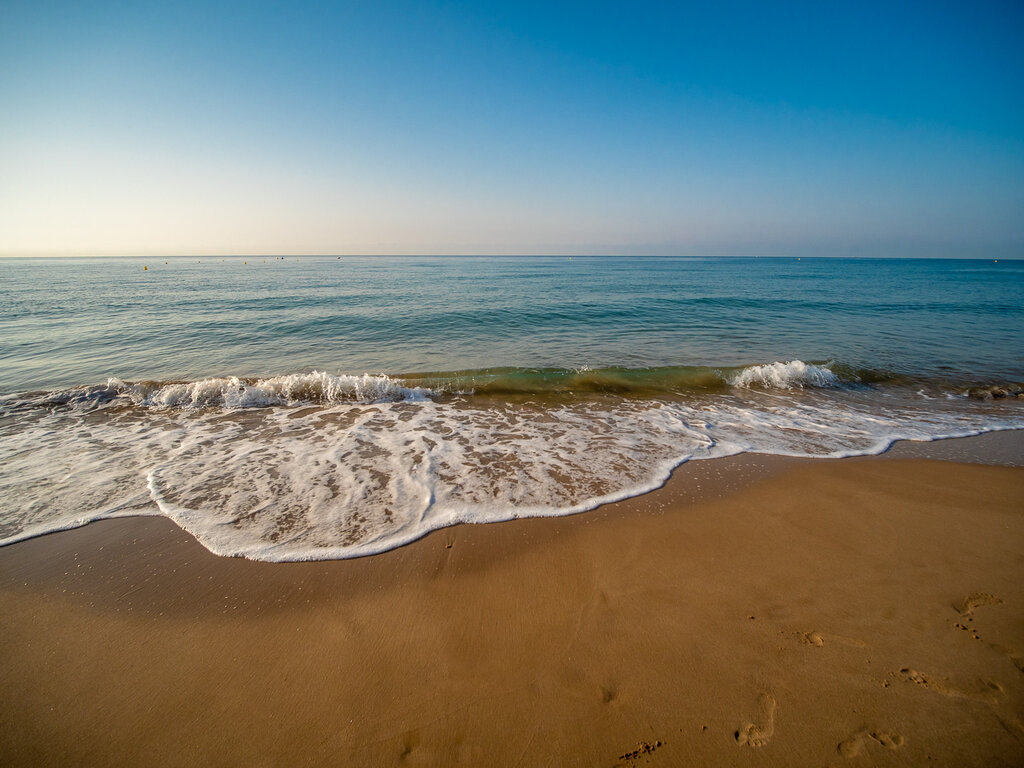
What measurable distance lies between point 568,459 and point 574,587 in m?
2.72


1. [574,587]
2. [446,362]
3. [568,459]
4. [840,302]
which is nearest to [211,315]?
[446,362]

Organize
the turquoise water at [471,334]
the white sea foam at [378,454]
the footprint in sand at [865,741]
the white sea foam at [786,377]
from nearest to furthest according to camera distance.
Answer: the footprint in sand at [865,741], the white sea foam at [378,454], the white sea foam at [786,377], the turquoise water at [471,334]

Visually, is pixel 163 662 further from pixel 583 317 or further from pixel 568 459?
pixel 583 317

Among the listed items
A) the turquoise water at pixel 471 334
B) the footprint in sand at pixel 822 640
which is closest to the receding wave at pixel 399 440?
the turquoise water at pixel 471 334

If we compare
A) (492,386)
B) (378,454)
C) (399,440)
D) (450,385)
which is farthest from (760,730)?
(450,385)

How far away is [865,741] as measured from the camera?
229 cm

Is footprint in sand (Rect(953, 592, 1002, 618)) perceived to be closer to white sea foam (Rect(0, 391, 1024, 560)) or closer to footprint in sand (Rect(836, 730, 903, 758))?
footprint in sand (Rect(836, 730, 903, 758))

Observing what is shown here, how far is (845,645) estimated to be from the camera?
113 inches

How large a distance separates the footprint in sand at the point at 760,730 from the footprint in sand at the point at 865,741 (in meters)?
0.34

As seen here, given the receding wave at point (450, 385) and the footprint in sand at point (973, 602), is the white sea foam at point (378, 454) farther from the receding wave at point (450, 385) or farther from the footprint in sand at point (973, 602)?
the footprint in sand at point (973, 602)

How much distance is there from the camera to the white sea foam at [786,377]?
9.98 meters

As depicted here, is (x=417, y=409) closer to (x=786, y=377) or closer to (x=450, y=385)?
(x=450, y=385)

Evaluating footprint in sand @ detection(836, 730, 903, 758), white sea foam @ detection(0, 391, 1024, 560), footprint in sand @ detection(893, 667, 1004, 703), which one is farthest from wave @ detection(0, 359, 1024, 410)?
footprint in sand @ detection(836, 730, 903, 758)

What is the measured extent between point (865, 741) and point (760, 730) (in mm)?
583
